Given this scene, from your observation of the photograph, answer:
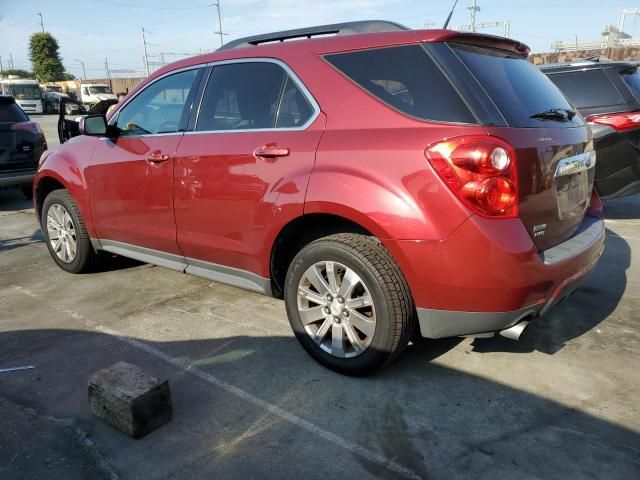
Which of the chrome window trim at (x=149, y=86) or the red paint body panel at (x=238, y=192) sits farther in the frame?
the chrome window trim at (x=149, y=86)

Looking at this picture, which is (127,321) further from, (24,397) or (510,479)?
(510,479)

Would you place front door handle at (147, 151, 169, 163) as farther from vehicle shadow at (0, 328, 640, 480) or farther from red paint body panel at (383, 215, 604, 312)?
red paint body panel at (383, 215, 604, 312)

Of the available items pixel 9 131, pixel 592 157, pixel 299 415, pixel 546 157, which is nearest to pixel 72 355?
pixel 299 415

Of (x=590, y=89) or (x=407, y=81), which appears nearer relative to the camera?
(x=407, y=81)

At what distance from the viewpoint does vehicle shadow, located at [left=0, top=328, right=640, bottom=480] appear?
2199mm

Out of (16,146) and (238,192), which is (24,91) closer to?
(16,146)

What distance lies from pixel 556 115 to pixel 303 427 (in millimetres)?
2131

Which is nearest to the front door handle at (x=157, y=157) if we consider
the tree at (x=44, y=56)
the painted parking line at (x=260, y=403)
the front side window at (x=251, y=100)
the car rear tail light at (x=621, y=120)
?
the front side window at (x=251, y=100)

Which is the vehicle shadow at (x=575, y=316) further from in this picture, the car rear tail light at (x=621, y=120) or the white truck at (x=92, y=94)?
the white truck at (x=92, y=94)

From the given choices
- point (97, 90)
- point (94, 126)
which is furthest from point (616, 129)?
point (97, 90)

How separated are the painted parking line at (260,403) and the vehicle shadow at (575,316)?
4.00 ft

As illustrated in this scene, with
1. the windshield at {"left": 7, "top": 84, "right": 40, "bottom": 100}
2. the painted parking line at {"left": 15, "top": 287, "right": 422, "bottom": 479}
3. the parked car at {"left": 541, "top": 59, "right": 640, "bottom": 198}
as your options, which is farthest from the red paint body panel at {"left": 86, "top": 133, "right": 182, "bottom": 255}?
the windshield at {"left": 7, "top": 84, "right": 40, "bottom": 100}

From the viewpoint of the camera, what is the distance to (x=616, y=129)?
18.8 ft

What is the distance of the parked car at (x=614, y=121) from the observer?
571cm
